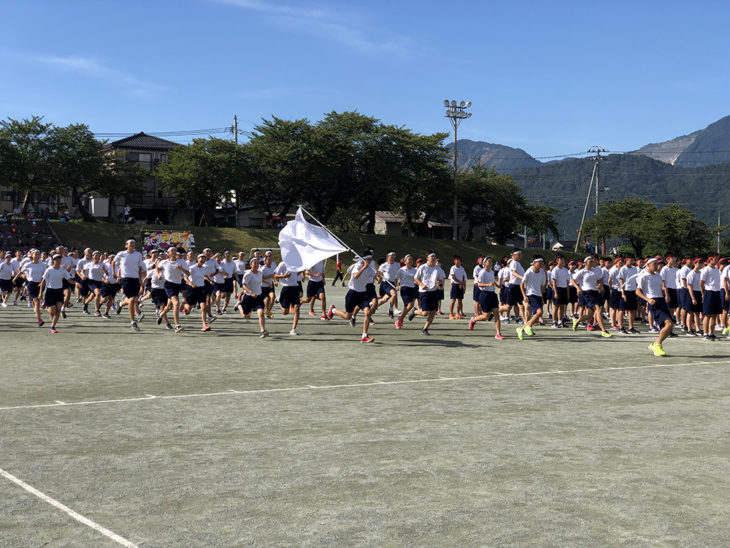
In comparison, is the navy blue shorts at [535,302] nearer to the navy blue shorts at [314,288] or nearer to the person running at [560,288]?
the person running at [560,288]

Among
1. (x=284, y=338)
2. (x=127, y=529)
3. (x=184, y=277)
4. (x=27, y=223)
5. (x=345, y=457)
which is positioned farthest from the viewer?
(x=27, y=223)

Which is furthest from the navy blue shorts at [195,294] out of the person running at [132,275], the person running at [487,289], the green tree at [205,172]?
the green tree at [205,172]

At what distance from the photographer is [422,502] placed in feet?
17.2

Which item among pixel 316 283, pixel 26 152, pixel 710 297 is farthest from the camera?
pixel 26 152

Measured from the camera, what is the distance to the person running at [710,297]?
57.0 feet

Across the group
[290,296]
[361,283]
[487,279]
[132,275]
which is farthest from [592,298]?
[132,275]

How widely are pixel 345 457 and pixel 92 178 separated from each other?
66.3 meters

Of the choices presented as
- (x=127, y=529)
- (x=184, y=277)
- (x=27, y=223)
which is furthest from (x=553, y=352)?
(x=27, y=223)

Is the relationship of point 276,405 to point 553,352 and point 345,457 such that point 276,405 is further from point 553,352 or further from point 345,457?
point 553,352

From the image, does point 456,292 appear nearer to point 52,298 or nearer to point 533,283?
point 533,283

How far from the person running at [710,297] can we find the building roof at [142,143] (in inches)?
2790

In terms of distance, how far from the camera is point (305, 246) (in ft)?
57.7

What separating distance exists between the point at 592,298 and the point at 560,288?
1734 mm

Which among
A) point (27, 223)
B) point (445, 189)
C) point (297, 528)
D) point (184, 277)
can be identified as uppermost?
point (445, 189)
